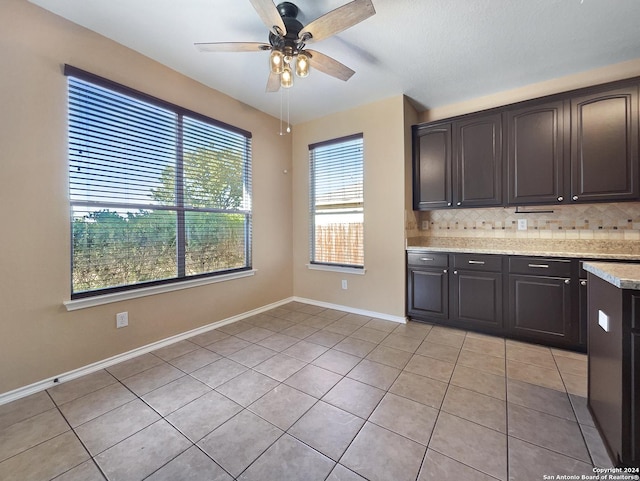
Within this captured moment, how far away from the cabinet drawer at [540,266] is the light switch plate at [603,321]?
1.18m

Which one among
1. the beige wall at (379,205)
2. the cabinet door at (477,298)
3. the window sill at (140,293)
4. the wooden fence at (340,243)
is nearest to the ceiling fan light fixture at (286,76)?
the beige wall at (379,205)

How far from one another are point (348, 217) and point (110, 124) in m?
2.65

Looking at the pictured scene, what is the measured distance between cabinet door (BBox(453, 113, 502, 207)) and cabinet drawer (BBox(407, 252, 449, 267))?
26.4 inches

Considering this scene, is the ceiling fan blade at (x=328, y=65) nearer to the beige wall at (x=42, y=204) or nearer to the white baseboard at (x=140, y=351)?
the beige wall at (x=42, y=204)

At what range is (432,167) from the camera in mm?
3266

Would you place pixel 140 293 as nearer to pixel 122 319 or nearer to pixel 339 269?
pixel 122 319

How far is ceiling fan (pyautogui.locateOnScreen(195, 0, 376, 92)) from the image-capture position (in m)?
1.53

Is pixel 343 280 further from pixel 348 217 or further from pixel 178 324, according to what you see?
pixel 178 324

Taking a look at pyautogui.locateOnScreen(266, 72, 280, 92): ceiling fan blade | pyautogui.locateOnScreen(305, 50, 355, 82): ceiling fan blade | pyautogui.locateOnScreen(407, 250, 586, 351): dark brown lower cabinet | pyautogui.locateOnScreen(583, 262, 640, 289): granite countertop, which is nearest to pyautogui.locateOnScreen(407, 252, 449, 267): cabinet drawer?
pyautogui.locateOnScreen(407, 250, 586, 351): dark brown lower cabinet

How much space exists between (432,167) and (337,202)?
1.27 metres

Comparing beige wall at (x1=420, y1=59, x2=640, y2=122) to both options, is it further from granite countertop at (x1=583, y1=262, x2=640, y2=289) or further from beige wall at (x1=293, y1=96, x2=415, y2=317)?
granite countertop at (x1=583, y1=262, x2=640, y2=289)

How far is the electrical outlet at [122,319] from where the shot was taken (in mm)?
2266

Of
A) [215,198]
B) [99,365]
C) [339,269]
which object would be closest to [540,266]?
[339,269]

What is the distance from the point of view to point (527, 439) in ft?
4.66
